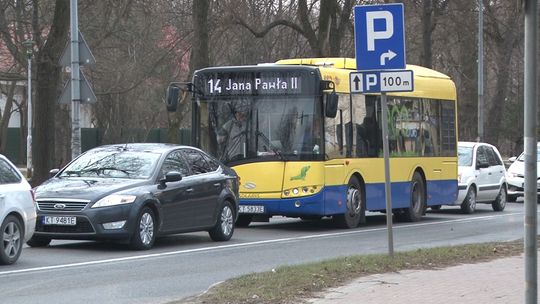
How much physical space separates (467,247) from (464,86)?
33856 mm

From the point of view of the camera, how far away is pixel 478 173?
2725 centimetres

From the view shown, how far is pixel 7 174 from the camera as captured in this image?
1346 centimetres

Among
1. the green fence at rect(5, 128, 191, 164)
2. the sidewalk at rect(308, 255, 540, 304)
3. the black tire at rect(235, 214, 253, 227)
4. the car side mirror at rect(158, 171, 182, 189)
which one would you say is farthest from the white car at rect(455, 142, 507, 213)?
the green fence at rect(5, 128, 191, 164)

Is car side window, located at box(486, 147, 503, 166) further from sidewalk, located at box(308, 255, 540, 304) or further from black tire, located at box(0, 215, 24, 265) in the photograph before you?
black tire, located at box(0, 215, 24, 265)

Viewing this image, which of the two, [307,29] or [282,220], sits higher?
[307,29]

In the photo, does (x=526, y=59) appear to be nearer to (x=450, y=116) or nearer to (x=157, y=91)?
(x=450, y=116)

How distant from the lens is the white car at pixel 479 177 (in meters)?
26.9

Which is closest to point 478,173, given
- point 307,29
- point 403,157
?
point 403,157

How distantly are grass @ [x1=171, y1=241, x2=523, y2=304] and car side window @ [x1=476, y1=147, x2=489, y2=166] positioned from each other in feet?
41.5

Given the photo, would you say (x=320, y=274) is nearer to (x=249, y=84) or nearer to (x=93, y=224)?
(x=93, y=224)

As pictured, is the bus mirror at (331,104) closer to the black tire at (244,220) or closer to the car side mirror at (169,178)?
the black tire at (244,220)

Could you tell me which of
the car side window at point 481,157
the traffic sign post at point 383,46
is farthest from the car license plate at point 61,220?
the car side window at point 481,157

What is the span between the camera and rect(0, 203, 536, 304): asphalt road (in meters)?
11.1

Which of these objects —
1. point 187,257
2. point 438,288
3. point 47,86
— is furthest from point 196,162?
point 47,86
